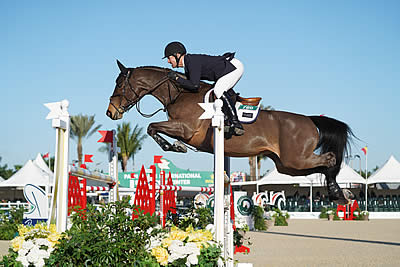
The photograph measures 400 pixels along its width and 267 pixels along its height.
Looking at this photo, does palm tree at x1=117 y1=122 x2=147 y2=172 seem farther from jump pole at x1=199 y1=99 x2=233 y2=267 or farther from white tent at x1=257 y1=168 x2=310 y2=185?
jump pole at x1=199 y1=99 x2=233 y2=267

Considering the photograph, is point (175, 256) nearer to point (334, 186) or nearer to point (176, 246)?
point (176, 246)

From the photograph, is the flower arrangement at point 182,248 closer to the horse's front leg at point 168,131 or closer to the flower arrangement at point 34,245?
the flower arrangement at point 34,245

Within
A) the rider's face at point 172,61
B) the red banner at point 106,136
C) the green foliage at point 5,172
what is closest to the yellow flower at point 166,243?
the red banner at point 106,136

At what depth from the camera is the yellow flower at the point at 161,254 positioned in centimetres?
291

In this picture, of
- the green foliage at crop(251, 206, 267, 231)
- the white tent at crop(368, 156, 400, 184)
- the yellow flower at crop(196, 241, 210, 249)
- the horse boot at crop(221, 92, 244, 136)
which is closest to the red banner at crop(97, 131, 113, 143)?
the horse boot at crop(221, 92, 244, 136)

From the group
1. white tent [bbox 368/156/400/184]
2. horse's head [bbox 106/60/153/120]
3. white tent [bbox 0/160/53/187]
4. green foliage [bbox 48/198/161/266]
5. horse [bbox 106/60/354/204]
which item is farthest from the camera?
white tent [bbox 368/156/400/184]

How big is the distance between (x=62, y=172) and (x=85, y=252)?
1.82 feet

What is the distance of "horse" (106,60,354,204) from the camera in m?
4.35

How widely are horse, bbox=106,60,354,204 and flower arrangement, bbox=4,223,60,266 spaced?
1.48m

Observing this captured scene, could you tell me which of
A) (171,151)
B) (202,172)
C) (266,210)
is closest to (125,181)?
(202,172)

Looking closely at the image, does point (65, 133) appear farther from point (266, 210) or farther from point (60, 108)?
point (266, 210)

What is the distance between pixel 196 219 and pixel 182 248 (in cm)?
113

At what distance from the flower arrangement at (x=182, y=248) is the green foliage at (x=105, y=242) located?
2.6 inches

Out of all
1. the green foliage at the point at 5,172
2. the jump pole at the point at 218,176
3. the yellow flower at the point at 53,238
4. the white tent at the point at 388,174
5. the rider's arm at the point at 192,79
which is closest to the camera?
the yellow flower at the point at 53,238
